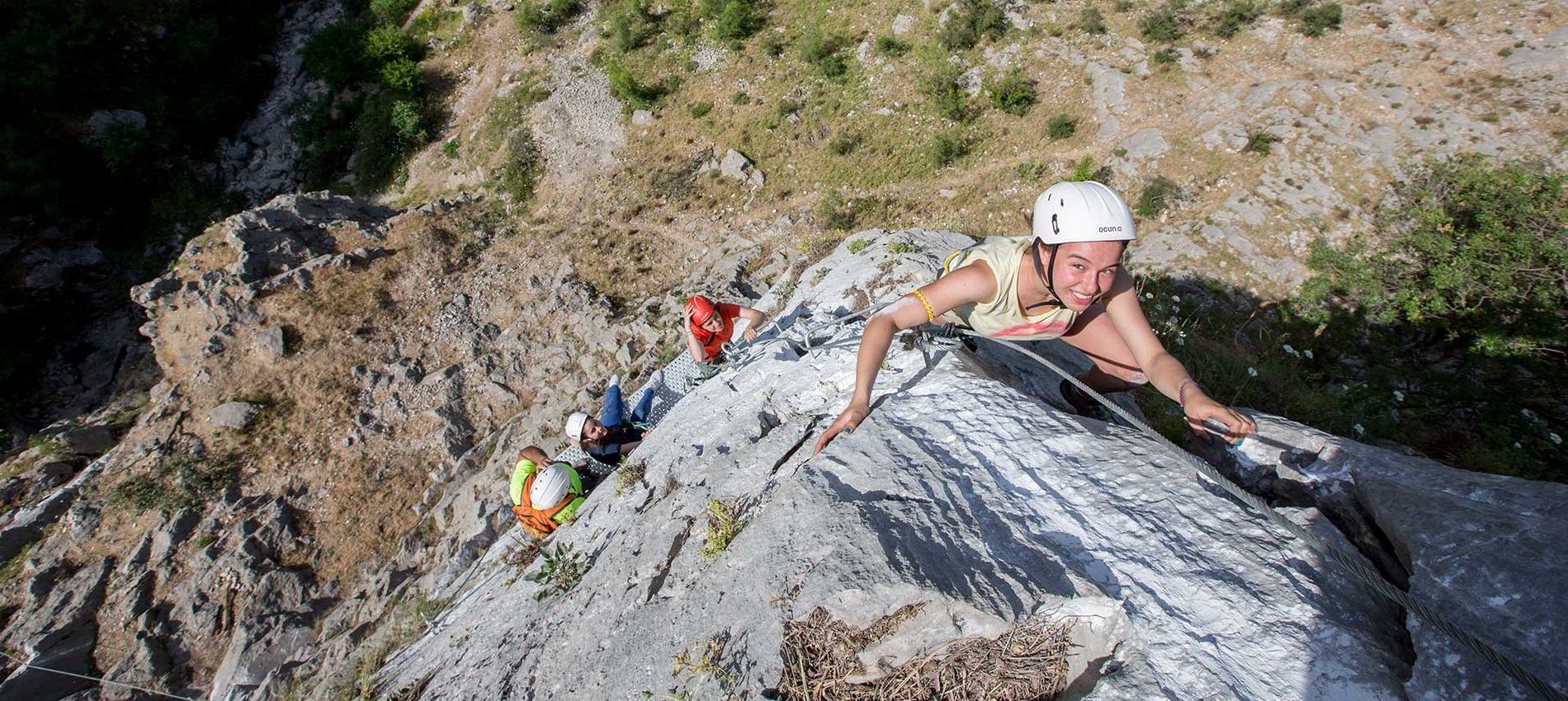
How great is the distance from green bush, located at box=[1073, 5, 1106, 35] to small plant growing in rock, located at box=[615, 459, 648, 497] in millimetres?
16983

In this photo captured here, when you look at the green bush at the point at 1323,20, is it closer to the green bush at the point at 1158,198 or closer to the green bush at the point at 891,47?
the green bush at the point at 1158,198

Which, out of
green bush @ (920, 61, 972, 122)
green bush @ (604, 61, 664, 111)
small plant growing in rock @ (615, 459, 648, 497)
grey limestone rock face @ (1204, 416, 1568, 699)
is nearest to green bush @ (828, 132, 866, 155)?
green bush @ (920, 61, 972, 122)

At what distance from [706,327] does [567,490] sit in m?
2.67

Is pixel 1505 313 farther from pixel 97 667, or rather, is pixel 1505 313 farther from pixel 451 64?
pixel 451 64

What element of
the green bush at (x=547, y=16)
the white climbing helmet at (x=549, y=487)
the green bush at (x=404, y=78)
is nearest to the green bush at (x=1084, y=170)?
the white climbing helmet at (x=549, y=487)

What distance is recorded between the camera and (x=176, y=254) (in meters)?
19.4

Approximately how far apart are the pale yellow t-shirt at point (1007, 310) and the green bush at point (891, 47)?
616 inches

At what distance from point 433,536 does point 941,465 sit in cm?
969

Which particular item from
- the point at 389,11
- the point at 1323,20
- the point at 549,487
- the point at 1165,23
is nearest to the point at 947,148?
the point at 1165,23

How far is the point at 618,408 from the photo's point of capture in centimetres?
895

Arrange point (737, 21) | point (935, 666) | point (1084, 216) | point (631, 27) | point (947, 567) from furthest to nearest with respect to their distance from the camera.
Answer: point (631, 27), point (737, 21), point (1084, 216), point (947, 567), point (935, 666)

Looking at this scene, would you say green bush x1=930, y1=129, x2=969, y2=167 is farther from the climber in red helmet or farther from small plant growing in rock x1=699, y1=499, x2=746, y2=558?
small plant growing in rock x1=699, y1=499, x2=746, y2=558

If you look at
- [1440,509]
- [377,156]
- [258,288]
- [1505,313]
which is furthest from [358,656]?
[377,156]

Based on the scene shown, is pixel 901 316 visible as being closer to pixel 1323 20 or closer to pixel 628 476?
pixel 628 476
